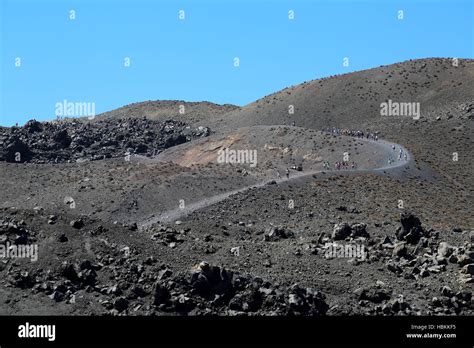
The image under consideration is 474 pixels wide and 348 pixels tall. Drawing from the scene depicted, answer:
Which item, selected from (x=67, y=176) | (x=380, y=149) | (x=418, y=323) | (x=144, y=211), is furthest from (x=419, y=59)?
(x=418, y=323)

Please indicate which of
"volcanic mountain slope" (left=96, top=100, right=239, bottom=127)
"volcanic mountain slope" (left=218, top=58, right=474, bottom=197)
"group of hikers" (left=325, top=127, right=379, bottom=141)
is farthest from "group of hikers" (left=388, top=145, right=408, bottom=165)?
"volcanic mountain slope" (left=96, top=100, right=239, bottom=127)

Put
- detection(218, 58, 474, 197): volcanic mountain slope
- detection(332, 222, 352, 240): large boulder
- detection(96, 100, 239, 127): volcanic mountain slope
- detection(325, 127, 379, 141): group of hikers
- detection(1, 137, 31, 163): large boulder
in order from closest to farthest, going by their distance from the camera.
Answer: detection(332, 222, 352, 240): large boulder
detection(1, 137, 31, 163): large boulder
detection(218, 58, 474, 197): volcanic mountain slope
detection(325, 127, 379, 141): group of hikers
detection(96, 100, 239, 127): volcanic mountain slope

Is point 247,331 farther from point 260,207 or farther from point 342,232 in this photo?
point 260,207

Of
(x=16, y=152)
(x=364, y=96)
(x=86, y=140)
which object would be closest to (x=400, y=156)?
(x=364, y=96)

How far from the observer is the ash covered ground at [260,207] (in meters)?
39.6

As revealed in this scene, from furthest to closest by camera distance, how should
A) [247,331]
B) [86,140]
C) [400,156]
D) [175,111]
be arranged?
1. [175,111]
2. [86,140]
3. [400,156]
4. [247,331]

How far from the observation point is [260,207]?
217 ft

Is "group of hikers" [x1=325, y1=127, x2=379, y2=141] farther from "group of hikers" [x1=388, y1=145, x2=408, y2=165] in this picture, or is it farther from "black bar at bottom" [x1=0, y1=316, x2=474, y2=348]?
"black bar at bottom" [x1=0, y1=316, x2=474, y2=348]

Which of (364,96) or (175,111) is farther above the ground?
(175,111)

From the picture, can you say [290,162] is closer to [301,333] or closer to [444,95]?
[444,95]

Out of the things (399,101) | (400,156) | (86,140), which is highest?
(399,101)

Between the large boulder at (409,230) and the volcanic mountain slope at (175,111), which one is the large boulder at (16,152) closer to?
the volcanic mountain slope at (175,111)

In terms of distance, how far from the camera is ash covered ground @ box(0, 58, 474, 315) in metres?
39.6

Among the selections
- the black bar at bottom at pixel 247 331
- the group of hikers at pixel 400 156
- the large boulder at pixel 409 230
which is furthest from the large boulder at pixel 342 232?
the group of hikers at pixel 400 156
